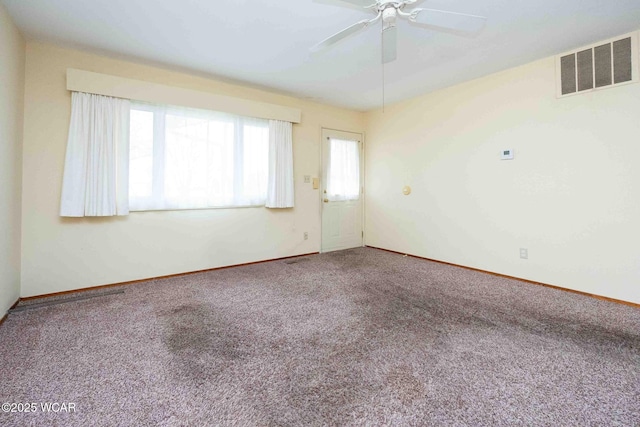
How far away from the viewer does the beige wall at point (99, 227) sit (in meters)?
2.82

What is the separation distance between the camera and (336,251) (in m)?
5.08

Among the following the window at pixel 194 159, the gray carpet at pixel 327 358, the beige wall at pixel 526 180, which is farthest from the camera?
the window at pixel 194 159

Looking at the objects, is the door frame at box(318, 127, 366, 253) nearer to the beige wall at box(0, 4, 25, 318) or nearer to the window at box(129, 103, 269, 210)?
the window at box(129, 103, 269, 210)

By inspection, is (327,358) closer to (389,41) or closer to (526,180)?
(389,41)

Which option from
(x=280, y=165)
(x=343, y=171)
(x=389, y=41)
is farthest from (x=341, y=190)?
(x=389, y=41)

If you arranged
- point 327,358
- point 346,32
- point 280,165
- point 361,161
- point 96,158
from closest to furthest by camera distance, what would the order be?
1. point 327,358
2. point 346,32
3. point 96,158
4. point 280,165
5. point 361,161

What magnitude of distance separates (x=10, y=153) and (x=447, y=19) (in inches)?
155

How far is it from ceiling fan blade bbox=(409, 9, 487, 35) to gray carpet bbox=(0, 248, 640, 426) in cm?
238

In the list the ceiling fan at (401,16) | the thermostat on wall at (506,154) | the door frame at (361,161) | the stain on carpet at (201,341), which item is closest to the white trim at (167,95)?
the door frame at (361,161)

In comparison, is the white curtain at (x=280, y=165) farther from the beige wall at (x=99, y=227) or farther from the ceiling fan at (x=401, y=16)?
the ceiling fan at (x=401, y=16)

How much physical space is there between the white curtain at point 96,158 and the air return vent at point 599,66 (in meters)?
4.95

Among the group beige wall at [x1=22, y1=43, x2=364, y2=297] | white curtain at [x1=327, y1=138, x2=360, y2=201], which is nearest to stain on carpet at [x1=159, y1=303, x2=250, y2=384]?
beige wall at [x1=22, y1=43, x2=364, y2=297]

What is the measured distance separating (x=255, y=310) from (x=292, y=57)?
2.78 meters

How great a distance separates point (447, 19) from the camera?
2.16 metres
